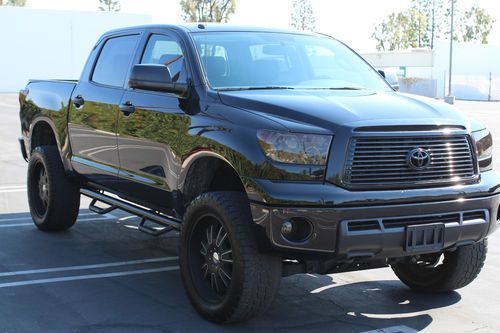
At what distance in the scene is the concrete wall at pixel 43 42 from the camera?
53406mm

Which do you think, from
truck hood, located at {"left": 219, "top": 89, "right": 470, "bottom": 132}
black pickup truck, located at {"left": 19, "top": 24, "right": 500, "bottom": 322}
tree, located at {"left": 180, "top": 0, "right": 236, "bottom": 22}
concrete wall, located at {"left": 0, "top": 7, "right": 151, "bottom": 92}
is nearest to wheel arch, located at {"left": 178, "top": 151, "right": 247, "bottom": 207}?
black pickup truck, located at {"left": 19, "top": 24, "right": 500, "bottom": 322}

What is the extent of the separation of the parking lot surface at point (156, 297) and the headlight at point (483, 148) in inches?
40.7

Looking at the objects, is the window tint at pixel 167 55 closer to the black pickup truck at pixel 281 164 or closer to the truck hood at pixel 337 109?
the black pickup truck at pixel 281 164

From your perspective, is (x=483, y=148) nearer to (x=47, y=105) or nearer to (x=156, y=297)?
(x=156, y=297)

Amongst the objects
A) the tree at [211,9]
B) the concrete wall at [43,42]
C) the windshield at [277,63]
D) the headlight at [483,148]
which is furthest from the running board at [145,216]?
the tree at [211,9]

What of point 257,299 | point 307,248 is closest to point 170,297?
point 257,299

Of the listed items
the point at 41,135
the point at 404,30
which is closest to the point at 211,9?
the point at 404,30

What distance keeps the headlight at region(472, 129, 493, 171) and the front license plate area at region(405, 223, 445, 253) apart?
674mm

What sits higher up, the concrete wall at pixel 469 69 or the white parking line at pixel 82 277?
the white parking line at pixel 82 277

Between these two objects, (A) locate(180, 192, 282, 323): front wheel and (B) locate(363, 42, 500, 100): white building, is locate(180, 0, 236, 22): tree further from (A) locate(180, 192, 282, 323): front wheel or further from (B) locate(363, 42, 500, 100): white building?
(A) locate(180, 192, 282, 323): front wheel

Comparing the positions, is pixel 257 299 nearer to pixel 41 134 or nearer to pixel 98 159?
pixel 98 159

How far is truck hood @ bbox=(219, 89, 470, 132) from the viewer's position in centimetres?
461

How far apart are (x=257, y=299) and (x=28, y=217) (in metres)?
4.72

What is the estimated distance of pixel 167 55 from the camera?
19.7 ft
